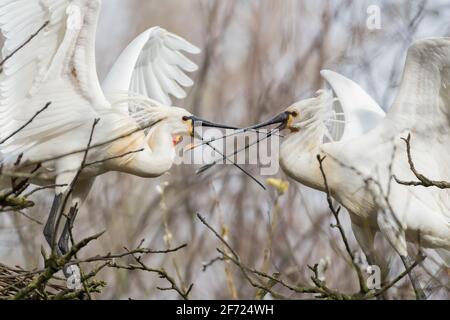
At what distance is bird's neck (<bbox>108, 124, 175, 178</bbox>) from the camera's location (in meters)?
6.75

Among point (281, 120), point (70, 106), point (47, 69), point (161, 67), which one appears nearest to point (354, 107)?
point (281, 120)

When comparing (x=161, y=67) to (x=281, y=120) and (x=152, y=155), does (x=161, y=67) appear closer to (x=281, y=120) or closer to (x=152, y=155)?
(x=152, y=155)

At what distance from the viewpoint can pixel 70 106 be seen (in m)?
6.48

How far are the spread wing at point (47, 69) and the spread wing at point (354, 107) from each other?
128cm

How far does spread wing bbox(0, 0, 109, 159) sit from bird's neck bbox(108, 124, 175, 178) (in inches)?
14.2

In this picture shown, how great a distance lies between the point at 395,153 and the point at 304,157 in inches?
21.6

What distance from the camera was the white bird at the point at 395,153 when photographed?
6.15 metres

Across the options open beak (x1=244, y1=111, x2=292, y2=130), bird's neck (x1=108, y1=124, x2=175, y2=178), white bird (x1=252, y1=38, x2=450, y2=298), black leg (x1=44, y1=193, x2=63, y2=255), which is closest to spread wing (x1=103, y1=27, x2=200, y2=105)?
bird's neck (x1=108, y1=124, x2=175, y2=178)

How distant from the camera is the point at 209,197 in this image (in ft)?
31.0

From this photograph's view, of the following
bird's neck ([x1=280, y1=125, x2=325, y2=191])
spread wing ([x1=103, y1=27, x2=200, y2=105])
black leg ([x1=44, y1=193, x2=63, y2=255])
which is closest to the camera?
black leg ([x1=44, y1=193, x2=63, y2=255])

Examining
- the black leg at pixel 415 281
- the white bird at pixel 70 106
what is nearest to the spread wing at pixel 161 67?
the white bird at pixel 70 106

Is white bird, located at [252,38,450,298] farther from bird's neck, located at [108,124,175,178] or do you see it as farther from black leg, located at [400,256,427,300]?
bird's neck, located at [108,124,175,178]
